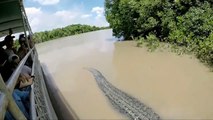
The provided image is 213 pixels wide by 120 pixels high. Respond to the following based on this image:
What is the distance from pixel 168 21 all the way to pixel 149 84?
7.54 meters

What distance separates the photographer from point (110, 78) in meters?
13.7

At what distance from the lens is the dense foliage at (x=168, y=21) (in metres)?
13.7

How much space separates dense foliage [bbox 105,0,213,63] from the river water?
0.93 m

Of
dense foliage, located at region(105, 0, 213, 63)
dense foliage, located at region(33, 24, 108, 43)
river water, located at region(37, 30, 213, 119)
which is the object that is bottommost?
river water, located at region(37, 30, 213, 119)

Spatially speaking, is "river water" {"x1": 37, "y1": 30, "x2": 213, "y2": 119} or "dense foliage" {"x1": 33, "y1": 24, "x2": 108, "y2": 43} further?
"dense foliage" {"x1": 33, "y1": 24, "x2": 108, "y2": 43}

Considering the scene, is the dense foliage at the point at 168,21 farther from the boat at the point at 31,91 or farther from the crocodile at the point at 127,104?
the boat at the point at 31,91

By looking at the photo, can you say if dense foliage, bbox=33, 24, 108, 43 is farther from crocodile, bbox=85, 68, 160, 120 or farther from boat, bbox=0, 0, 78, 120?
crocodile, bbox=85, 68, 160, 120

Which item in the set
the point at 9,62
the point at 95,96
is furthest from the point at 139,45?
the point at 9,62

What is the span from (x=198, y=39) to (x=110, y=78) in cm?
433

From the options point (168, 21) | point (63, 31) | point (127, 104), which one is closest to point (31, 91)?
point (127, 104)

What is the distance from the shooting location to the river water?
8633 millimetres

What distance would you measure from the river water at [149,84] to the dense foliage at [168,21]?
930mm

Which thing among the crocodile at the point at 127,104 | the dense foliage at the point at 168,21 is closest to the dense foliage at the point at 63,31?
the dense foliage at the point at 168,21

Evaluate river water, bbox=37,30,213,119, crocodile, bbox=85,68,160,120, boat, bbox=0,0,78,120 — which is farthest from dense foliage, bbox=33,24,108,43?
crocodile, bbox=85,68,160,120
